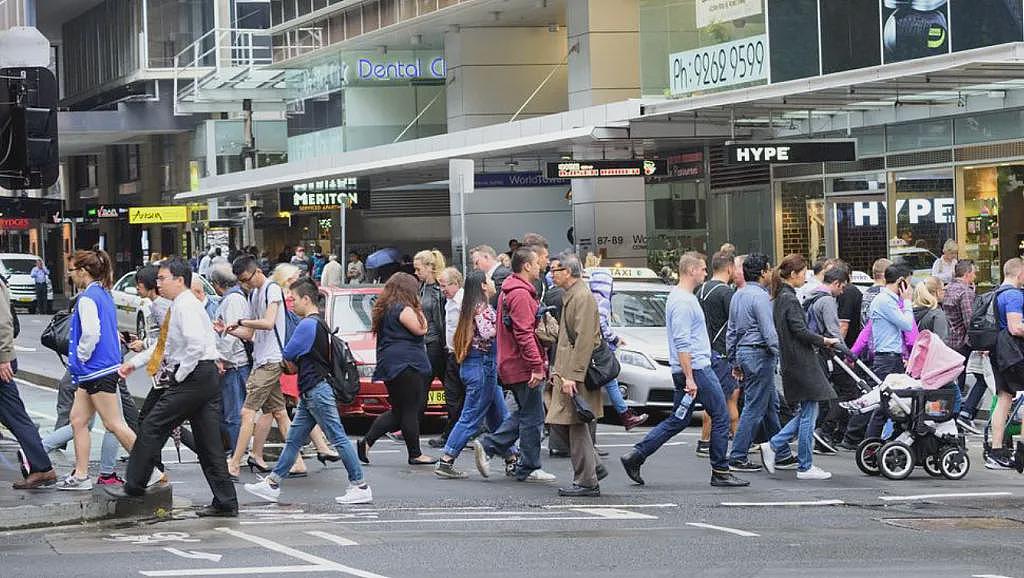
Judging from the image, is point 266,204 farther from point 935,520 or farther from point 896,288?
point 935,520

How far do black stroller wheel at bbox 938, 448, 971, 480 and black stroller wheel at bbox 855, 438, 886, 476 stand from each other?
52cm

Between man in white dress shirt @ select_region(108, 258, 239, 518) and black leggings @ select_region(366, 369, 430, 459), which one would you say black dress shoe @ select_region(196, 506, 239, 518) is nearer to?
man in white dress shirt @ select_region(108, 258, 239, 518)

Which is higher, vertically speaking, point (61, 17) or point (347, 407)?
point (61, 17)

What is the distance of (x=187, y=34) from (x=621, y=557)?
56.0m

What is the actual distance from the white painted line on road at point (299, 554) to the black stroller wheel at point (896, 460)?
559 cm

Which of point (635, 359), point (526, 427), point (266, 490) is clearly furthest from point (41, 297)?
point (266, 490)

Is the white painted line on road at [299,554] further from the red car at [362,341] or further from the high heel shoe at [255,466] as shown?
the red car at [362,341]

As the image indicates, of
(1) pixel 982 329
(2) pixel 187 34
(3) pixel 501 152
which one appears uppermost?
(2) pixel 187 34

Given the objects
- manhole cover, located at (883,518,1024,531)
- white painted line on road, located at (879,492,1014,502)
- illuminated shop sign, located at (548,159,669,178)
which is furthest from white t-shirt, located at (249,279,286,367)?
illuminated shop sign, located at (548,159,669,178)

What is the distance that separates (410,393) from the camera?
1416 cm

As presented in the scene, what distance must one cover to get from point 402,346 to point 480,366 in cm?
68

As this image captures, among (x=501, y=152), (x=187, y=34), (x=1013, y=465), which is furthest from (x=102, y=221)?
(x=1013, y=465)

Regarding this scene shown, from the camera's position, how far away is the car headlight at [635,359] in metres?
18.1

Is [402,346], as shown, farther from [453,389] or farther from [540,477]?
[453,389]
